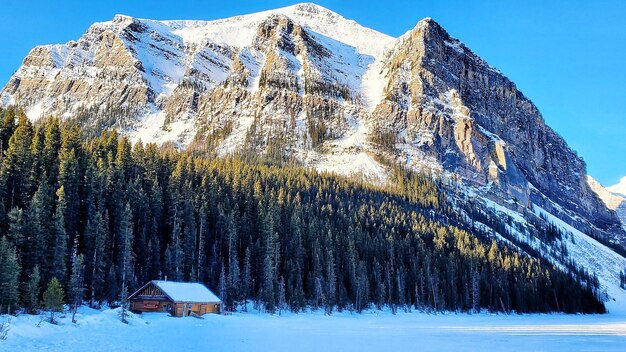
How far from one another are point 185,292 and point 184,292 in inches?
6.0

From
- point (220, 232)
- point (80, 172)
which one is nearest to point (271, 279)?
point (220, 232)

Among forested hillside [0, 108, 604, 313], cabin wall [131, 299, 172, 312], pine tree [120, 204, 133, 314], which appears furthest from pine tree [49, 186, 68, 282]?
cabin wall [131, 299, 172, 312]

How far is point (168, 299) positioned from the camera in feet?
188

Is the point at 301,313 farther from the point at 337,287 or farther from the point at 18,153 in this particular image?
the point at 18,153

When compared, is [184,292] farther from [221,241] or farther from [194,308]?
[221,241]

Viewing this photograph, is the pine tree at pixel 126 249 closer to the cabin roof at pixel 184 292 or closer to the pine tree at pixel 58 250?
the cabin roof at pixel 184 292

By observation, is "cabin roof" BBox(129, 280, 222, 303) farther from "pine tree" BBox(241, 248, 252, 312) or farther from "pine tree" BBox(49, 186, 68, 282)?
"pine tree" BBox(241, 248, 252, 312)

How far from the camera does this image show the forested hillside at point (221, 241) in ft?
188

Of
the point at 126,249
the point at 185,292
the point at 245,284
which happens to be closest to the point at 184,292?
the point at 185,292

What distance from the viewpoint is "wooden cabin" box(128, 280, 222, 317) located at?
57.2 metres

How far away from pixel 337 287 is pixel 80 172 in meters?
47.1

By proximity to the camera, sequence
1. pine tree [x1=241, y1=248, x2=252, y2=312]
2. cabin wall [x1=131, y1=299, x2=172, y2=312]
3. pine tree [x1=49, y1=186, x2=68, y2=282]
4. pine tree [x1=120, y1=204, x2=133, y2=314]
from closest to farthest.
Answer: pine tree [x1=49, y1=186, x2=68, y2=282] < cabin wall [x1=131, y1=299, x2=172, y2=312] < pine tree [x1=120, y1=204, x2=133, y2=314] < pine tree [x1=241, y1=248, x2=252, y2=312]

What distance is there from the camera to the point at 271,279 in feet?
247

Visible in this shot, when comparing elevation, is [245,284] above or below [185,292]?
above
